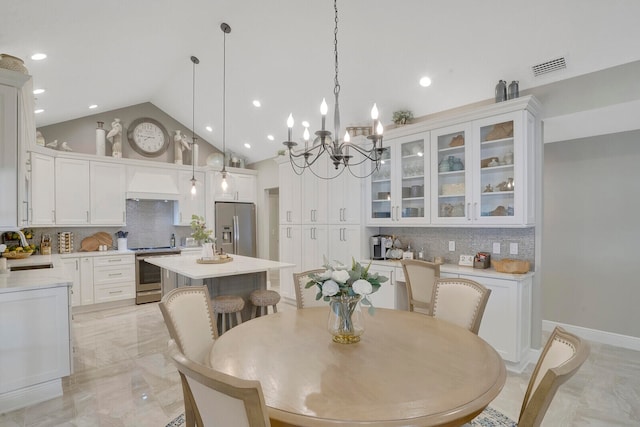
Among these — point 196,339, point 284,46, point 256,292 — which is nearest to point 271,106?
point 284,46

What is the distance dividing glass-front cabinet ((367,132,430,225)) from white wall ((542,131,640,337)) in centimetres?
163

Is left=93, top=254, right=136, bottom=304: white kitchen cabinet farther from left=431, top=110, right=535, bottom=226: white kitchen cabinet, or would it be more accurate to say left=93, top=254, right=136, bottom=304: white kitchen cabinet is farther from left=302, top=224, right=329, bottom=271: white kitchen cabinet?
left=431, top=110, right=535, bottom=226: white kitchen cabinet

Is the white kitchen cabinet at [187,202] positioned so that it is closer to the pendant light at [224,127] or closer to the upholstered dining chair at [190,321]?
the pendant light at [224,127]

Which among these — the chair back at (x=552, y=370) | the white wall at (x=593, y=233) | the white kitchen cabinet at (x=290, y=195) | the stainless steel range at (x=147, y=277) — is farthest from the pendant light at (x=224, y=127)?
the white wall at (x=593, y=233)

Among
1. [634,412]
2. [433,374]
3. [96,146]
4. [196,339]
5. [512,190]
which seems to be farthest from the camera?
[96,146]

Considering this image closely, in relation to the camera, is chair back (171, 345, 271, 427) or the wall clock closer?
chair back (171, 345, 271, 427)

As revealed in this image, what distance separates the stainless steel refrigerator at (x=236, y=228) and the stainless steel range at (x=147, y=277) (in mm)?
1116

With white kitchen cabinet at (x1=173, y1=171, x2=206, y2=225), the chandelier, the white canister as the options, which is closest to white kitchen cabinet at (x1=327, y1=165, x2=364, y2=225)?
the chandelier

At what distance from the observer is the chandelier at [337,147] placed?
2039 mm

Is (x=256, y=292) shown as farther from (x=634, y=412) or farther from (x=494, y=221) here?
(x=634, y=412)

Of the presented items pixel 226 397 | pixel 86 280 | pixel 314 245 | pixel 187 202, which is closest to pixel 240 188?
pixel 187 202

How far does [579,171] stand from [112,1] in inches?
201

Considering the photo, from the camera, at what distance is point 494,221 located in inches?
129

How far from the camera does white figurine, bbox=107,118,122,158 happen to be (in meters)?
5.68
